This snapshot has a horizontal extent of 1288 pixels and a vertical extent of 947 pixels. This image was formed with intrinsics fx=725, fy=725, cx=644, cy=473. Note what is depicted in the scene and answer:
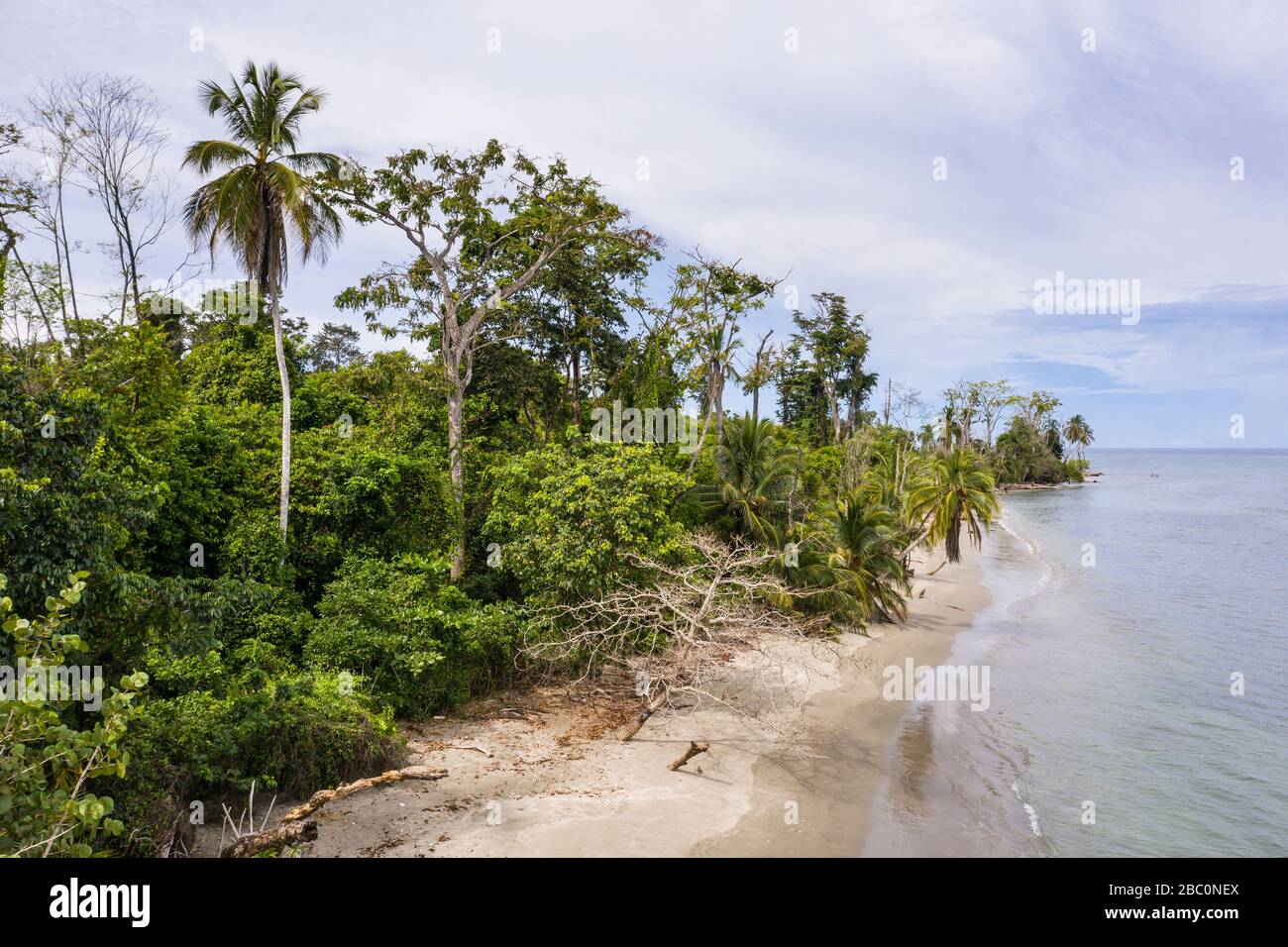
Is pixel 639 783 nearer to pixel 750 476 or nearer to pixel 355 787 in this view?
pixel 355 787

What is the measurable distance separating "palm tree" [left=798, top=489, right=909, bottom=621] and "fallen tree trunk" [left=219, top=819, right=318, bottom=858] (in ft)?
54.3

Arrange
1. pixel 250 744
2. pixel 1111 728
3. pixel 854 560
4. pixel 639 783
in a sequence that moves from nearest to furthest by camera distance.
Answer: pixel 250 744 < pixel 639 783 < pixel 1111 728 < pixel 854 560

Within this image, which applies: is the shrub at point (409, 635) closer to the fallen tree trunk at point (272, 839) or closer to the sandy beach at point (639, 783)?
the sandy beach at point (639, 783)

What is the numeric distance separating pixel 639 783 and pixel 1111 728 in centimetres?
1213

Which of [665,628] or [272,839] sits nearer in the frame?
[272,839]

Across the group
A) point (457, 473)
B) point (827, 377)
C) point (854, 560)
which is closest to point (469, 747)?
point (457, 473)

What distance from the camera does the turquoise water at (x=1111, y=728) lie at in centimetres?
1209

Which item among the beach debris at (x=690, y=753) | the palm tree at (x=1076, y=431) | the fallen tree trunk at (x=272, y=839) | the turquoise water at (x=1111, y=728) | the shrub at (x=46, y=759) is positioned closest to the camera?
the shrub at (x=46, y=759)

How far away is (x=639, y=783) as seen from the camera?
1200cm

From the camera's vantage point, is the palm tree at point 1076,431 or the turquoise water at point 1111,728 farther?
the palm tree at point 1076,431

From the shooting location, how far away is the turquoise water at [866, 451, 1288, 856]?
12086 millimetres

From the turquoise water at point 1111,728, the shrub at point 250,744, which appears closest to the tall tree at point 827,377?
the turquoise water at point 1111,728

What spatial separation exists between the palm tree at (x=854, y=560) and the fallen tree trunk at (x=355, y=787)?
14.3 meters
